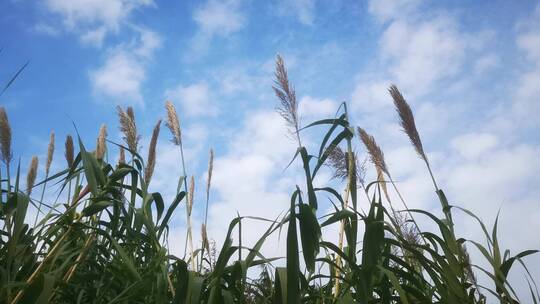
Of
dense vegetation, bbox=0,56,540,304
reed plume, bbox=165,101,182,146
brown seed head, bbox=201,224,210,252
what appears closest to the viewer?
dense vegetation, bbox=0,56,540,304

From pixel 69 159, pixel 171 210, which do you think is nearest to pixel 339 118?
pixel 171 210

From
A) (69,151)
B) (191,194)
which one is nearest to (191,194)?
(191,194)

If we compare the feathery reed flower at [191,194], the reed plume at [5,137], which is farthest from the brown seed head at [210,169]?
the reed plume at [5,137]

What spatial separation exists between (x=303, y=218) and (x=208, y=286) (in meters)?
0.43

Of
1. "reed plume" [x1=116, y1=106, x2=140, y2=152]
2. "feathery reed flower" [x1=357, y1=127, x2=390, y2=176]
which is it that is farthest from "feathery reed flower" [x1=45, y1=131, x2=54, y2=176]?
"feathery reed flower" [x1=357, y1=127, x2=390, y2=176]

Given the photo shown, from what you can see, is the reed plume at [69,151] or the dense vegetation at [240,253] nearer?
the dense vegetation at [240,253]

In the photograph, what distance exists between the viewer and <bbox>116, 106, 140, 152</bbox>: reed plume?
2.65 meters

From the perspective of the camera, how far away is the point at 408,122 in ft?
7.04

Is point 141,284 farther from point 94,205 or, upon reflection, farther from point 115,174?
point 115,174

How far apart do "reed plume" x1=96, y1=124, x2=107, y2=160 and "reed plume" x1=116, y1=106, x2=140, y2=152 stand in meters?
0.14

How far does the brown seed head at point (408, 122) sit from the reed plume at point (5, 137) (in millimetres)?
1896

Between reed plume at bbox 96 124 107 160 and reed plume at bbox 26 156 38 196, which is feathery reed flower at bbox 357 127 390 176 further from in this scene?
reed plume at bbox 26 156 38 196

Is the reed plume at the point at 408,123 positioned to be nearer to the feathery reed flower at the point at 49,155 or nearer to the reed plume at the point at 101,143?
the reed plume at the point at 101,143

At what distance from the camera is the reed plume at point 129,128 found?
2648mm
